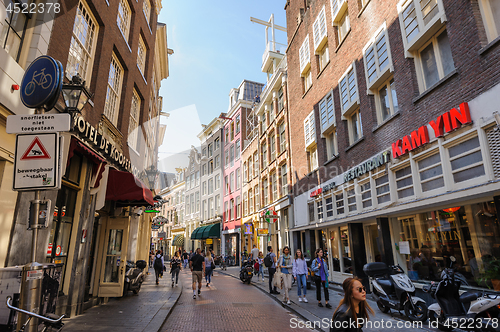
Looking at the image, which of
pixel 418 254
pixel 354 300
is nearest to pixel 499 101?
pixel 418 254

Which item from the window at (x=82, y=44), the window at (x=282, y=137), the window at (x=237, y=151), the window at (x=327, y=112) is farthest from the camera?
the window at (x=237, y=151)

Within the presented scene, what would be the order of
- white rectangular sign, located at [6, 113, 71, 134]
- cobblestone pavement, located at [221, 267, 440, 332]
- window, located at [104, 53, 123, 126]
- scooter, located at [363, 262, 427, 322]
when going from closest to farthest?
white rectangular sign, located at [6, 113, 71, 134], cobblestone pavement, located at [221, 267, 440, 332], scooter, located at [363, 262, 427, 322], window, located at [104, 53, 123, 126]

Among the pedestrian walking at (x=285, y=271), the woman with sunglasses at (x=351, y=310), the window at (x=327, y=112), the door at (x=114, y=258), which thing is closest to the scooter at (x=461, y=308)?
the woman with sunglasses at (x=351, y=310)

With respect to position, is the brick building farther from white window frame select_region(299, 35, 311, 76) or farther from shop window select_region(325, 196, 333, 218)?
white window frame select_region(299, 35, 311, 76)

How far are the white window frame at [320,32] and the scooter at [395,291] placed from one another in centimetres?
1193

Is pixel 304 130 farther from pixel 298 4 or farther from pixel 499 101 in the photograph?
pixel 499 101

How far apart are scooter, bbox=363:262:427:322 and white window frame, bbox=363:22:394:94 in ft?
20.4

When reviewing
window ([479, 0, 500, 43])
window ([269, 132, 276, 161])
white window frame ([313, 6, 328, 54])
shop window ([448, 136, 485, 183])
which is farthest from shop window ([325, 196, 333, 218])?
window ([269, 132, 276, 161])

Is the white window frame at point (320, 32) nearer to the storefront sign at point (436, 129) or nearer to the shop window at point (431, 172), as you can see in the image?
the storefront sign at point (436, 129)

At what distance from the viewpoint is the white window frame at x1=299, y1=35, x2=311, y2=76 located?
17884 mm

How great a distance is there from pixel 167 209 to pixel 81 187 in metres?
54.3

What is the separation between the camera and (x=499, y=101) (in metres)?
5.98

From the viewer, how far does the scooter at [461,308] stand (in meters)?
5.18

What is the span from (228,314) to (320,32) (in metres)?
14.4
